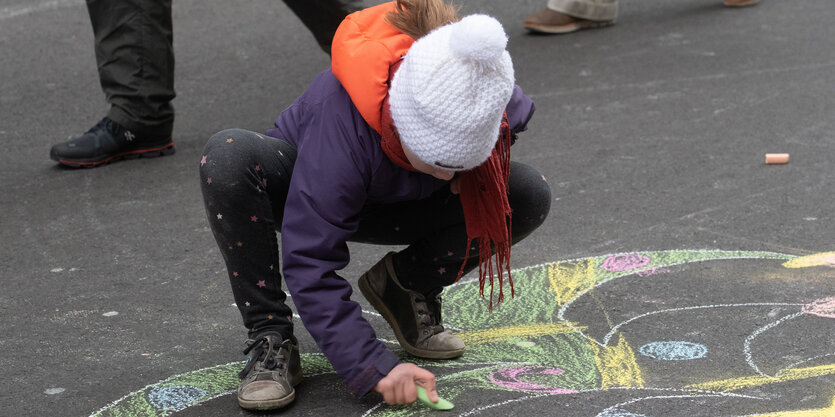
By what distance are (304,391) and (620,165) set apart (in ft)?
6.16

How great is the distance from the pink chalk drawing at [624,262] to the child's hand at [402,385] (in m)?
0.99

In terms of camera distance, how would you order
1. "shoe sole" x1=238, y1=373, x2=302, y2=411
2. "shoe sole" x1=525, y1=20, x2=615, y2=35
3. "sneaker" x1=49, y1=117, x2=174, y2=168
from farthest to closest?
"shoe sole" x1=525, y1=20, x2=615, y2=35 → "sneaker" x1=49, y1=117, x2=174, y2=168 → "shoe sole" x1=238, y1=373, x2=302, y2=411

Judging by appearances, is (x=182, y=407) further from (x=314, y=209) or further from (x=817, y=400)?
(x=817, y=400)

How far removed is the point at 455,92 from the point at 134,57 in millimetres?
2478

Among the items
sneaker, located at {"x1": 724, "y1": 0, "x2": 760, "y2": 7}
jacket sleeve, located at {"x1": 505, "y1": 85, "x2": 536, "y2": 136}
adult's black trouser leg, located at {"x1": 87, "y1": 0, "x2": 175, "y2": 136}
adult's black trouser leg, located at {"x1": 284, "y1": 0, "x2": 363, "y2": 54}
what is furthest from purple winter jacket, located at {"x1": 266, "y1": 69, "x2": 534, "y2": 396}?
sneaker, located at {"x1": 724, "y1": 0, "x2": 760, "y2": 7}

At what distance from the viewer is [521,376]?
2.20m

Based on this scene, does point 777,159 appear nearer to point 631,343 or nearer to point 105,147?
point 631,343

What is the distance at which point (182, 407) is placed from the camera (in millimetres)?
2105

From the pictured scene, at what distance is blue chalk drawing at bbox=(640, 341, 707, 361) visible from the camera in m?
2.25

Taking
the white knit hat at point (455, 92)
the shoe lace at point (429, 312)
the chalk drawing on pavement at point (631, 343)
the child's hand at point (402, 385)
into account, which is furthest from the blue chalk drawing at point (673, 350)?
the white knit hat at point (455, 92)

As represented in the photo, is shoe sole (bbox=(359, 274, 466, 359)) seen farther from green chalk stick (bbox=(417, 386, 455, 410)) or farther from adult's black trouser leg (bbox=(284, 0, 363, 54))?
adult's black trouser leg (bbox=(284, 0, 363, 54))

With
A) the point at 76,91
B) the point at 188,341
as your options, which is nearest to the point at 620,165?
the point at 188,341

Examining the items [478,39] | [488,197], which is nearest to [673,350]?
[488,197]

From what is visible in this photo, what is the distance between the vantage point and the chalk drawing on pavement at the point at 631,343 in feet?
6.82
